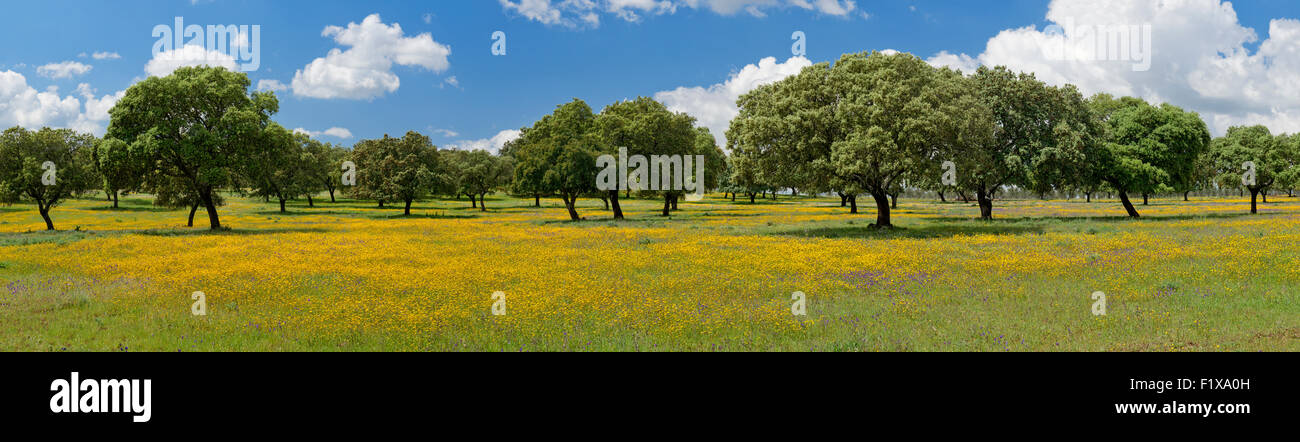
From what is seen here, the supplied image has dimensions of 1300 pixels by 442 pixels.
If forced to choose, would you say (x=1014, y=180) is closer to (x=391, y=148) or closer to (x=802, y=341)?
(x=802, y=341)

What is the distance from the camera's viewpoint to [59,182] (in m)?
50.3

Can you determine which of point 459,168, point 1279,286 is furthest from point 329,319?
point 459,168

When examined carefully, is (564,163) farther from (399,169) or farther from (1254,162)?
(1254,162)

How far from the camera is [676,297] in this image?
15.3m

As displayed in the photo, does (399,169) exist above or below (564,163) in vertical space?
above

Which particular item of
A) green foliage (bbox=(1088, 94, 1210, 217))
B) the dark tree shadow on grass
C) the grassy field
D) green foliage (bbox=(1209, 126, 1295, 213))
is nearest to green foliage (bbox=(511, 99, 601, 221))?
the dark tree shadow on grass

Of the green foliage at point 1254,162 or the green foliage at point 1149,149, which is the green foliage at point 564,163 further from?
the green foliage at point 1254,162

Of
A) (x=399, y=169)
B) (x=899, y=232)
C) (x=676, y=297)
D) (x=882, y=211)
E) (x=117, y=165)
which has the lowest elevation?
(x=676, y=297)

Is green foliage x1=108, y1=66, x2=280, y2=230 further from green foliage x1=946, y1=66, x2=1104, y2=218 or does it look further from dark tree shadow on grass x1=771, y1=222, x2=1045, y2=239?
green foliage x1=946, y1=66, x2=1104, y2=218

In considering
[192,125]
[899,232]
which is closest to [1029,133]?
[899,232]

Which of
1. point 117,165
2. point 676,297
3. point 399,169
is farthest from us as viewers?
point 399,169

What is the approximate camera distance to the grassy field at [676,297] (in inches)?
432

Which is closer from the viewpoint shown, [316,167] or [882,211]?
[882,211]
